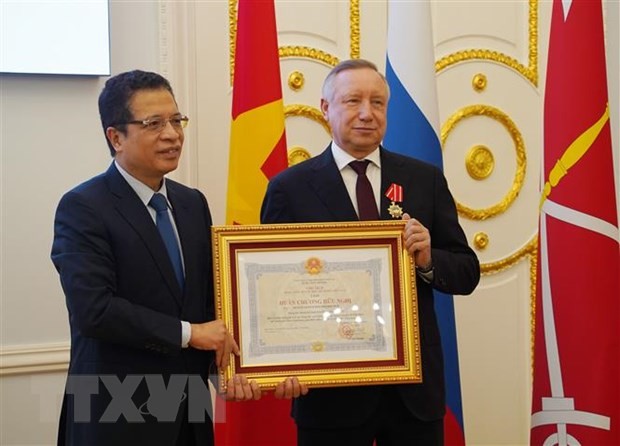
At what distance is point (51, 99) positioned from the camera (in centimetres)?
285

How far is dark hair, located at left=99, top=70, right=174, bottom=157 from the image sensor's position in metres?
1.77

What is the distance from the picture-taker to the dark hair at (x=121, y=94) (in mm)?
1771

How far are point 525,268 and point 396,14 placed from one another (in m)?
1.54

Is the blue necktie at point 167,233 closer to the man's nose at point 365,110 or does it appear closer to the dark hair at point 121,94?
the dark hair at point 121,94

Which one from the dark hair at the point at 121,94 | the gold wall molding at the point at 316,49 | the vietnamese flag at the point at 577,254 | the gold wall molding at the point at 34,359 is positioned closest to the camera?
the dark hair at the point at 121,94

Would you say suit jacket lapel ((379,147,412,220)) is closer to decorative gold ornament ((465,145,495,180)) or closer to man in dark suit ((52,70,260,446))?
man in dark suit ((52,70,260,446))

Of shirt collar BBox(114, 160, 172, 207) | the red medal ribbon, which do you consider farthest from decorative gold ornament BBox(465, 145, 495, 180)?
shirt collar BBox(114, 160, 172, 207)

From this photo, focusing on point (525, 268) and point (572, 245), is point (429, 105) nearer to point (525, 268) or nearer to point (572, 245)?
point (572, 245)

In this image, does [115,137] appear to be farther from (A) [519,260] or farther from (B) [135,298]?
(A) [519,260]

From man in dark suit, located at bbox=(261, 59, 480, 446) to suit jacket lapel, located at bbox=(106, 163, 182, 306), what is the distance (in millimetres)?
377

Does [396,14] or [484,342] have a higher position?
[396,14]

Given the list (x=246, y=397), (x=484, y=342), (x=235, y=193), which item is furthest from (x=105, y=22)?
(x=484, y=342)

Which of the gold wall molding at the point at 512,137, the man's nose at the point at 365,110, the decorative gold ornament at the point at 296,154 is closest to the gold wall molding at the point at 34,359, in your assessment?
the decorative gold ornament at the point at 296,154

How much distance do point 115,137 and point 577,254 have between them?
1474 millimetres
